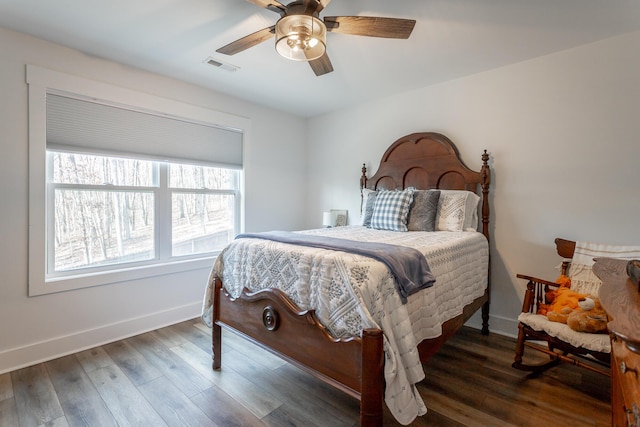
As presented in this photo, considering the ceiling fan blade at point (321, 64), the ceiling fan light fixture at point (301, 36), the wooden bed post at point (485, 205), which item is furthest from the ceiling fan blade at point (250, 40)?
the wooden bed post at point (485, 205)

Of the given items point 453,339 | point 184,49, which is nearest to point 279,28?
point 184,49

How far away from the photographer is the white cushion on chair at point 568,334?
5.51 feet

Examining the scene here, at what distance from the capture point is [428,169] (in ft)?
10.3

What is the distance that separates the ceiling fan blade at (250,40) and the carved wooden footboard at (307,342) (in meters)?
1.55

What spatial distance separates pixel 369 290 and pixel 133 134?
8.79ft

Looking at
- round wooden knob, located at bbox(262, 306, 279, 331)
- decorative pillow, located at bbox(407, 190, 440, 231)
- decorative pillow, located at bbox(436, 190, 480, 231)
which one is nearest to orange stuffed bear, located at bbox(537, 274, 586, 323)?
decorative pillow, located at bbox(436, 190, 480, 231)

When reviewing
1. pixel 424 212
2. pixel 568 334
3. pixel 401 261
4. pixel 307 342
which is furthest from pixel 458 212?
pixel 307 342

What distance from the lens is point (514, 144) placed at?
2697mm

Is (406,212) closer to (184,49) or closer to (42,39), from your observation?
(184,49)

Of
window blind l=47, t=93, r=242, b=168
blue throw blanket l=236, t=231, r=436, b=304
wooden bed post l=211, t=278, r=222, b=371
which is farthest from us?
window blind l=47, t=93, r=242, b=168

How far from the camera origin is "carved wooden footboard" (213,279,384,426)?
129cm

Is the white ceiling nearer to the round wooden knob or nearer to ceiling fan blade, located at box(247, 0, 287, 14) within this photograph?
ceiling fan blade, located at box(247, 0, 287, 14)

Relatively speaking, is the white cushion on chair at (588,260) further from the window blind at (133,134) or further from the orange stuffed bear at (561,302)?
the window blind at (133,134)

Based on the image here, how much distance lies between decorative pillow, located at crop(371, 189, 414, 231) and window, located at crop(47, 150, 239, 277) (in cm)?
183
